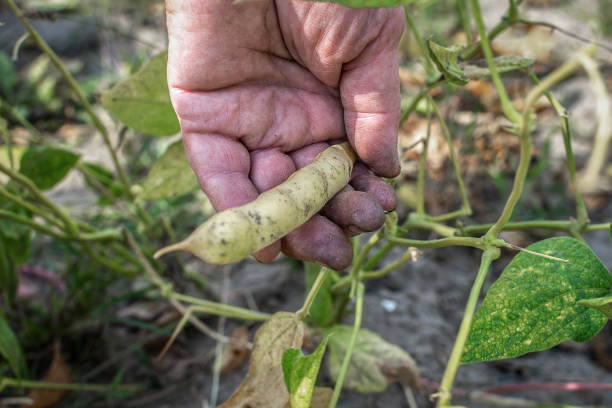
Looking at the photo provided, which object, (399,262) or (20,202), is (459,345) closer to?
(399,262)

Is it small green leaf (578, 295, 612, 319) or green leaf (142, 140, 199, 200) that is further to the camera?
green leaf (142, 140, 199, 200)

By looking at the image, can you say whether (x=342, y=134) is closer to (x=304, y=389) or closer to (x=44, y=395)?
(x=304, y=389)

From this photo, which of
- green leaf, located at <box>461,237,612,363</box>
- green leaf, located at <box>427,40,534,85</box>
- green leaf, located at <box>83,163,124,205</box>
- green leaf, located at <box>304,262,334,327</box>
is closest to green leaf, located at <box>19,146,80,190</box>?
green leaf, located at <box>83,163,124,205</box>

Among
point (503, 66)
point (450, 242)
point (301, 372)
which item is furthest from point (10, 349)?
point (503, 66)

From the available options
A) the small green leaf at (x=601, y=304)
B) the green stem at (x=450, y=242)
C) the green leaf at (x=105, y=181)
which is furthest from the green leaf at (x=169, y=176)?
the small green leaf at (x=601, y=304)

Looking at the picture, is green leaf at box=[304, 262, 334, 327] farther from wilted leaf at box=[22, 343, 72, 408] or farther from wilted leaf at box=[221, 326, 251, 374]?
wilted leaf at box=[22, 343, 72, 408]

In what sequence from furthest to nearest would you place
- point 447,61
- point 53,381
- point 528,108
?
point 53,381 → point 447,61 → point 528,108

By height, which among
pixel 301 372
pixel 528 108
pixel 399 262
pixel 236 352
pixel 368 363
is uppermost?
pixel 528 108
